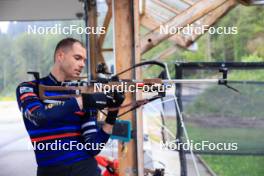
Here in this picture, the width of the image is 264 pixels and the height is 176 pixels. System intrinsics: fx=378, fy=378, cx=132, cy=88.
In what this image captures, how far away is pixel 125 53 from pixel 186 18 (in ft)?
4.05

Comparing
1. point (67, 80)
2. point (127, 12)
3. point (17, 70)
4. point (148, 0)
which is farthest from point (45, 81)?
point (148, 0)

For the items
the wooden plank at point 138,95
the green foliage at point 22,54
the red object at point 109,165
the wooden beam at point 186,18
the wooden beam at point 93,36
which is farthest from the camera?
the green foliage at point 22,54

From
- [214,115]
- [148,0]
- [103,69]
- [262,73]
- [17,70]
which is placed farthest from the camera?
[214,115]

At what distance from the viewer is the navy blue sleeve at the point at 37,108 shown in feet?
4.54

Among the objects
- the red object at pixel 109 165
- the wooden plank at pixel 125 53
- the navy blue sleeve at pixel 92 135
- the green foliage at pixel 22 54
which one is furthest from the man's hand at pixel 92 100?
the green foliage at pixel 22 54

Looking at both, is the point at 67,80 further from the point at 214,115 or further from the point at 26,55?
the point at 214,115

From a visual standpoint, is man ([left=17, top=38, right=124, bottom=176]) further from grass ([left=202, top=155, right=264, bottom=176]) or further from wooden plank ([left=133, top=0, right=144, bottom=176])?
grass ([left=202, top=155, right=264, bottom=176])

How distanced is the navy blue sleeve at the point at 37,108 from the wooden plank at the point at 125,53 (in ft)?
2.34

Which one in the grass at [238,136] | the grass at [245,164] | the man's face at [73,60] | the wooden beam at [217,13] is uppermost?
the wooden beam at [217,13]

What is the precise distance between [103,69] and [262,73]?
218 centimetres

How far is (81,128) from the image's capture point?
162cm

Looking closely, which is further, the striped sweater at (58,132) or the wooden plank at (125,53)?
the wooden plank at (125,53)

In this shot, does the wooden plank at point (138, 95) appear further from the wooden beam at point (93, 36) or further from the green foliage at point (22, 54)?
the green foliage at point (22, 54)

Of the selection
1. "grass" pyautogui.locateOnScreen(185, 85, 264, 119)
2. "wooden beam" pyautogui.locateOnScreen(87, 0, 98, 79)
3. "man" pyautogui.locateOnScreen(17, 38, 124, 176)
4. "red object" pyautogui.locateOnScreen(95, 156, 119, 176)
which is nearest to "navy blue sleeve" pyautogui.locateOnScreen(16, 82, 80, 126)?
"man" pyautogui.locateOnScreen(17, 38, 124, 176)
